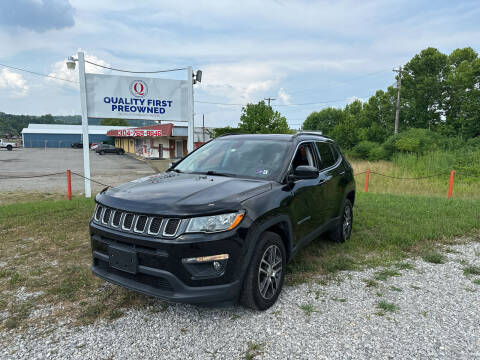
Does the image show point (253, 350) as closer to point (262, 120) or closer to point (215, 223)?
point (215, 223)

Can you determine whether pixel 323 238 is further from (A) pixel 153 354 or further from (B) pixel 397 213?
(A) pixel 153 354

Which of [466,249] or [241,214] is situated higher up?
[241,214]

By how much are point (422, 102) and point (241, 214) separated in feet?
146

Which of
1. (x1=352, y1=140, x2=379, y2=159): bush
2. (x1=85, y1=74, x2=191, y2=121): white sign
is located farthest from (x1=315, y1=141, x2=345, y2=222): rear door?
(x1=352, y1=140, x2=379, y2=159): bush

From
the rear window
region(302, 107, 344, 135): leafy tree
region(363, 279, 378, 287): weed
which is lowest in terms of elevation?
region(363, 279, 378, 287): weed

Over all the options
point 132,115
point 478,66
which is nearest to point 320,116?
point 478,66

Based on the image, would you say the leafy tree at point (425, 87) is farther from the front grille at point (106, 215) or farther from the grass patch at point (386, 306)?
the front grille at point (106, 215)

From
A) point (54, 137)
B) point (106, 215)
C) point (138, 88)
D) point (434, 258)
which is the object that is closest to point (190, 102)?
point (138, 88)

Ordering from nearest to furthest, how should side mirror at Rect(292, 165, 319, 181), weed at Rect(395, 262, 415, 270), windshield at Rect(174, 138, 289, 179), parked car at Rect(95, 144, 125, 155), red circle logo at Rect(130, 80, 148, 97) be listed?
side mirror at Rect(292, 165, 319, 181) < windshield at Rect(174, 138, 289, 179) < weed at Rect(395, 262, 415, 270) < red circle logo at Rect(130, 80, 148, 97) < parked car at Rect(95, 144, 125, 155)

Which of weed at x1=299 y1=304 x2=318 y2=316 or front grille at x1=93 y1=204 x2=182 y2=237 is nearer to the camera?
front grille at x1=93 y1=204 x2=182 y2=237

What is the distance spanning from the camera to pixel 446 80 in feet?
120

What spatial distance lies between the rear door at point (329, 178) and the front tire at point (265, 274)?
1.42 m

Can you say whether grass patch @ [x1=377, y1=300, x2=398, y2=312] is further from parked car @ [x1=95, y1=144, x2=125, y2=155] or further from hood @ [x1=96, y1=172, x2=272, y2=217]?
parked car @ [x1=95, y1=144, x2=125, y2=155]

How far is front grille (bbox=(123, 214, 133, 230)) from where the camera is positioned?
2.88 metres
